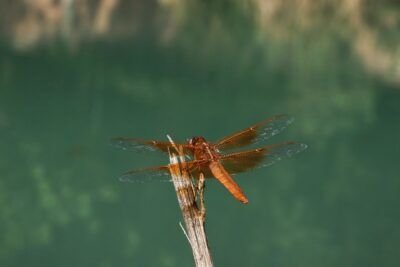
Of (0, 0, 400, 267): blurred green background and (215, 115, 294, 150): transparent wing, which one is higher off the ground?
(0, 0, 400, 267): blurred green background

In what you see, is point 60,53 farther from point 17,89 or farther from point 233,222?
point 233,222

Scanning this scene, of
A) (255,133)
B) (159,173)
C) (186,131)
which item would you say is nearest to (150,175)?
(159,173)

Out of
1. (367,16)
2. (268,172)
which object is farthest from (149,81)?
(367,16)

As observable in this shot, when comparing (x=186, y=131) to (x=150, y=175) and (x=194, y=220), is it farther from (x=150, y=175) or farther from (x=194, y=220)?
(x=194, y=220)

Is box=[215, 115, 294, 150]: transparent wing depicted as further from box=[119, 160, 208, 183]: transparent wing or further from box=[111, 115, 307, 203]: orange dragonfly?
box=[119, 160, 208, 183]: transparent wing

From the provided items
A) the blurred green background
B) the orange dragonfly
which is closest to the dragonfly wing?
the orange dragonfly

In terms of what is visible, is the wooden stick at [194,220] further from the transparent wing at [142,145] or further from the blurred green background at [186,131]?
the blurred green background at [186,131]
